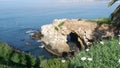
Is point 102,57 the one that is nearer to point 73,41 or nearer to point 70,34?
point 70,34

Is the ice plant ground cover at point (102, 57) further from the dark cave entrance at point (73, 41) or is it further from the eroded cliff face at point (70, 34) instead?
the dark cave entrance at point (73, 41)

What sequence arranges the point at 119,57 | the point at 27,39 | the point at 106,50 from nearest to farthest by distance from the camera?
1. the point at 119,57
2. the point at 106,50
3. the point at 27,39

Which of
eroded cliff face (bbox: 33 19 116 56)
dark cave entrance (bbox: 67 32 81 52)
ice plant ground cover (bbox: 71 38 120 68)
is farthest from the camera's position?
dark cave entrance (bbox: 67 32 81 52)

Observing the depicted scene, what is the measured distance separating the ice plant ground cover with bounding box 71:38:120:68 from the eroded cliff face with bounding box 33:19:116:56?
2873 centimetres

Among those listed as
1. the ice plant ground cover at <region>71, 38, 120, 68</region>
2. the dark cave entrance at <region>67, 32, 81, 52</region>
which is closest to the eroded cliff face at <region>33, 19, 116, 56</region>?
the dark cave entrance at <region>67, 32, 81, 52</region>

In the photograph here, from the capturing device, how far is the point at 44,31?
177ft

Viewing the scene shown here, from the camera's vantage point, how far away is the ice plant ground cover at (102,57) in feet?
42.9

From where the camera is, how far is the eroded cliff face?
45.4m

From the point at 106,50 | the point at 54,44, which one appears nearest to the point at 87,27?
the point at 54,44

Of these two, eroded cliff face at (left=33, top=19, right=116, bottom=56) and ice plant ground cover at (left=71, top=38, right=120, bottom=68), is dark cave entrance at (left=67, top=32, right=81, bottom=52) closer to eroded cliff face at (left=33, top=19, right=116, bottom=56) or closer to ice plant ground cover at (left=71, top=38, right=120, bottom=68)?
eroded cliff face at (left=33, top=19, right=116, bottom=56)

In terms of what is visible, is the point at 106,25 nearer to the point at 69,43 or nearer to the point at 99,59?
the point at 69,43

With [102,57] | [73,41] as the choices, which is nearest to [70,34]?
[73,41]

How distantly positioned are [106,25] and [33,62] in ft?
98.8

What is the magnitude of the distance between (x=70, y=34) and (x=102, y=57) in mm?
37229
